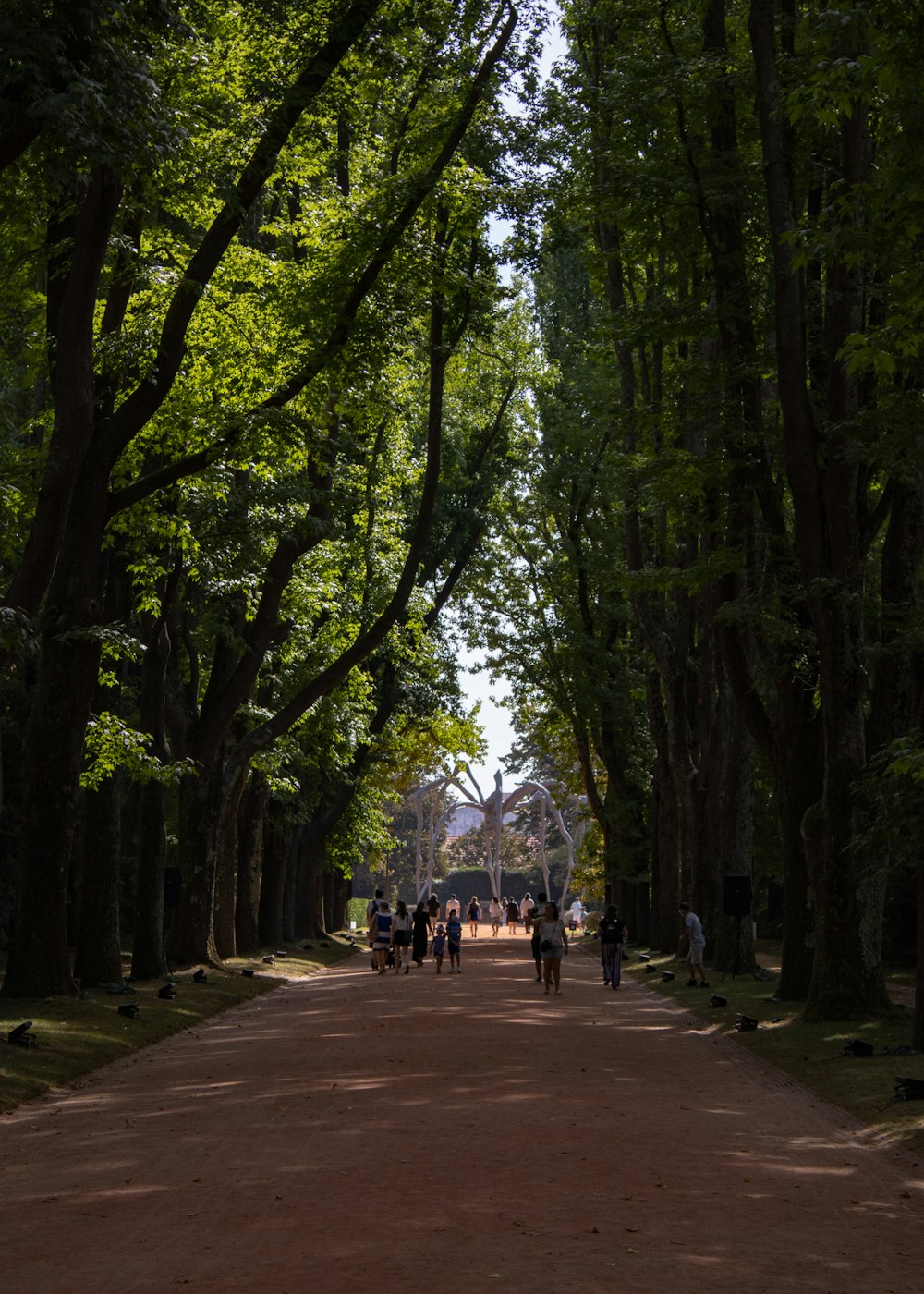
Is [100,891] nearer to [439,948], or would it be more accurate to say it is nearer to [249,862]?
[249,862]

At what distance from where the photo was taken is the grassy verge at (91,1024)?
1412cm

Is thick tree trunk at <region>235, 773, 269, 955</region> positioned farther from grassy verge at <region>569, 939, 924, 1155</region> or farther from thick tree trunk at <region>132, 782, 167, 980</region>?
grassy verge at <region>569, 939, 924, 1155</region>

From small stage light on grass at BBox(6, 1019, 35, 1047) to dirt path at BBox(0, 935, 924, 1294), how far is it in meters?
0.82

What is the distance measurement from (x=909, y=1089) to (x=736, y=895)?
13822 mm

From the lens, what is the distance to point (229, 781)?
91.6 feet

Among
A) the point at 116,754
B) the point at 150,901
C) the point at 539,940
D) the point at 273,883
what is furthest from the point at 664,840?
the point at 116,754

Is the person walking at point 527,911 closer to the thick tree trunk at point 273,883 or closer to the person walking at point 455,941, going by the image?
the thick tree trunk at point 273,883

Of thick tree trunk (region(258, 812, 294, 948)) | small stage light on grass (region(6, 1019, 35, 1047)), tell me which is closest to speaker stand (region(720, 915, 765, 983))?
thick tree trunk (region(258, 812, 294, 948))

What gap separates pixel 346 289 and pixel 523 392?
2104 cm

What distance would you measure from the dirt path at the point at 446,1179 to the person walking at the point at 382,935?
1711cm

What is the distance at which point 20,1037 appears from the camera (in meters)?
15.2

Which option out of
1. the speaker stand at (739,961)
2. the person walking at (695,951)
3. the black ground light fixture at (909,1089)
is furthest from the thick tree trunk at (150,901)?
the black ground light fixture at (909,1089)

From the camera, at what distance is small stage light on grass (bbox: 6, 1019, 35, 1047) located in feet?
49.2

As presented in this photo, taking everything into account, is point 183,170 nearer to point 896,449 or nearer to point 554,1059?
point 896,449
